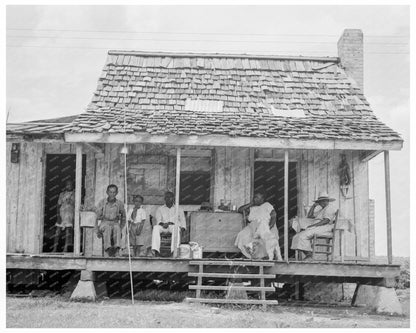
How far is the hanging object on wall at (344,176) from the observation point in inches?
615

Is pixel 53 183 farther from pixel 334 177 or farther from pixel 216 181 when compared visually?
A: pixel 334 177

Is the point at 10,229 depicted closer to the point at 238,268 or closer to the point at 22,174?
the point at 22,174

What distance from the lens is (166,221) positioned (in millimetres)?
14281

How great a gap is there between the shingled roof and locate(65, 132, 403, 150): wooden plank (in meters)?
0.10

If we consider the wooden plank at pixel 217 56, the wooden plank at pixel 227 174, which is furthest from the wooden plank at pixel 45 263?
the wooden plank at pixel 217 56

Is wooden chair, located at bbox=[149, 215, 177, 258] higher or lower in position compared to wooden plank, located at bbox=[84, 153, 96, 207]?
lower

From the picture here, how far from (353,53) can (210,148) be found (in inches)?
200

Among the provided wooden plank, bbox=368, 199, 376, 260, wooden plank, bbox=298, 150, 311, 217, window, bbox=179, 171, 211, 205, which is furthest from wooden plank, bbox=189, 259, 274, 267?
wooden plank, bbox=368, 199, 376, 260

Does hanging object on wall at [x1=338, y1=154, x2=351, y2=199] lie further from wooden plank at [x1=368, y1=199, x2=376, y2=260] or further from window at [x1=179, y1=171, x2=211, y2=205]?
window at [x1=179, y1=171, x2=211, y2=205]

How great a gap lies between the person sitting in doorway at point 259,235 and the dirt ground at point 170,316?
1.14m

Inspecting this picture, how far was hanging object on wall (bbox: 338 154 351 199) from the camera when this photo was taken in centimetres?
1561

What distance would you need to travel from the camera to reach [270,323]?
10633 millimetres

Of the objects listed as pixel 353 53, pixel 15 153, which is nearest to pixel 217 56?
pixel 353 53
